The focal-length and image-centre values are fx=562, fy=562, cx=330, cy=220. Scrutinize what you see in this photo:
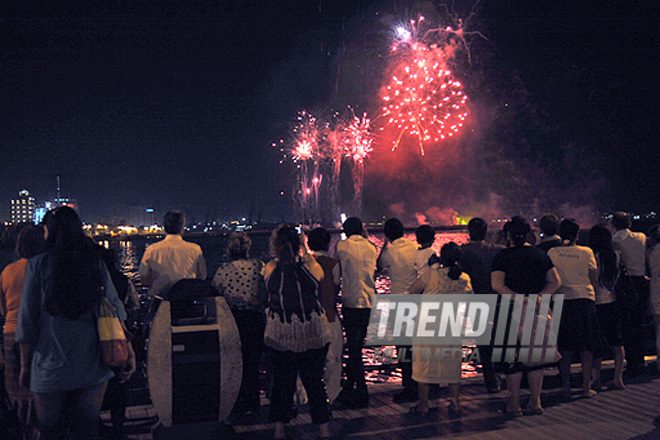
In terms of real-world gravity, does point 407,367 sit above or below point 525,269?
below

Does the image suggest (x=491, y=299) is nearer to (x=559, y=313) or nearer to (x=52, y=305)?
(x=559, y=313)

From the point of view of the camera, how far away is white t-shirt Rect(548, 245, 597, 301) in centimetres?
627

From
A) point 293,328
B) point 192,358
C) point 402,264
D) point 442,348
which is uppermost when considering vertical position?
point 402,264

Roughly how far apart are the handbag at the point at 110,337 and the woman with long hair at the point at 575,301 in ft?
15.6

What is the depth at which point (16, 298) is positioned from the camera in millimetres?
4328

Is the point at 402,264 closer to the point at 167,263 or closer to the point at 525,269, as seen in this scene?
the point at 525,269

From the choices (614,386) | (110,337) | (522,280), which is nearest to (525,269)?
(522,280)

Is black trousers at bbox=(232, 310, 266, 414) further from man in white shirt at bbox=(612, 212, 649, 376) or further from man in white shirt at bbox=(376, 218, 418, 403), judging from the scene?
man in white shirt at bbox=(612, 212, 649, 376)

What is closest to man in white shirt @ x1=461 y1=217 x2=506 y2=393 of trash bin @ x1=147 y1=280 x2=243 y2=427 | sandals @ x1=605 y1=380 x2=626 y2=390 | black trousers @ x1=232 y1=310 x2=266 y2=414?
sandals @ x1=605 y1=380 x2=626 y2=390

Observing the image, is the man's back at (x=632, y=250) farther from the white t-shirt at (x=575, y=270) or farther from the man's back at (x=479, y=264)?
the man's back at (x=479, y=264)

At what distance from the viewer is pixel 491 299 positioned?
257 inches

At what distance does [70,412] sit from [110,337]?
0.50 m

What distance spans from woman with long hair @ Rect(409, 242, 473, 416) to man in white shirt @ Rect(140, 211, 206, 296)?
93.5 inches

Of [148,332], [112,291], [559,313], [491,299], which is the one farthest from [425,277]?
[112,291]
